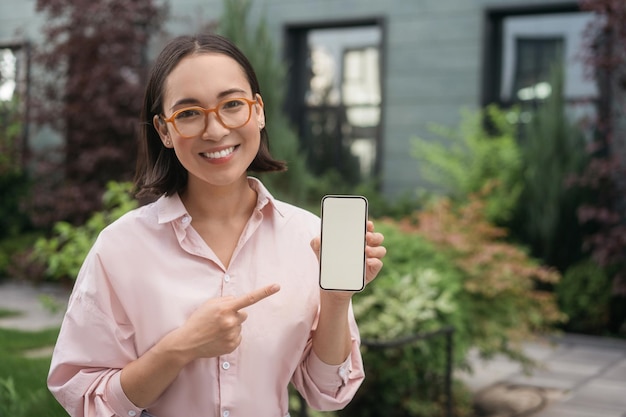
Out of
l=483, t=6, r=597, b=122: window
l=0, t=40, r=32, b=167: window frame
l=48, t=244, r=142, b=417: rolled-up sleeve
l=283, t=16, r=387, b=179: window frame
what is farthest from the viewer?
l=0, t=40, r=32, b=167: window frame

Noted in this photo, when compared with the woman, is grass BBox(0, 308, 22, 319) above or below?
below

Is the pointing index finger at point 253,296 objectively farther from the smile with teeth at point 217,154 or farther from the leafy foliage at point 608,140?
the leafy foliage at point 608,140

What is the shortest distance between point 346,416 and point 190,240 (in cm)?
317

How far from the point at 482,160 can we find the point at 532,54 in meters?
1.61

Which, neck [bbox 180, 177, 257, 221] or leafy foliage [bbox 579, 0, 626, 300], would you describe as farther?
leafy foliage [bbox 579, 0, 626, 300]

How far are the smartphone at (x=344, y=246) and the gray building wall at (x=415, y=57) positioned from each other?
330 inches

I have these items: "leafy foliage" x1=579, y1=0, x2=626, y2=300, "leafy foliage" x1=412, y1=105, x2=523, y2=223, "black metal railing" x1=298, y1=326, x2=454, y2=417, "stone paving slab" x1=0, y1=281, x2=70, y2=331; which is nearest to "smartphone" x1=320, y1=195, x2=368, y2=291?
"black metal railing" x1=298, y1=326, x2=454, y2=417

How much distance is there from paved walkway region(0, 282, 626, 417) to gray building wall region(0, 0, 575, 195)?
3.24 m

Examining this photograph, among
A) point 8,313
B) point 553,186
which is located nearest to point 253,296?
point 8,313

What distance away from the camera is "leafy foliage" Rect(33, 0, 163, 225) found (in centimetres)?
1015

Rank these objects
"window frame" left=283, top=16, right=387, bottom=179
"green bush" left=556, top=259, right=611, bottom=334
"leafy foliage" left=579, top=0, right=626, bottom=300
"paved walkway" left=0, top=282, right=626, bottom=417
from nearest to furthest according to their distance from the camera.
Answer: "paved walkway" left=0, top=282, right=626, bottom=417 < "leafy foliage" left=579, top=0, right=626, bottom=300 < "green bush" left=556, top=259, right=611, bottom=334 < "window frame" left=283, top=16, right=387, bottom=179

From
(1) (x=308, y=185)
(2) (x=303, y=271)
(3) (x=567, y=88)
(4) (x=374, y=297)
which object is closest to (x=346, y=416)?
(4) (x=374, y=297)

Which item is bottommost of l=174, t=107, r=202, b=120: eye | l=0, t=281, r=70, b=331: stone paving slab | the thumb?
l=0, t=281, r=70, b=331: stone paving slab

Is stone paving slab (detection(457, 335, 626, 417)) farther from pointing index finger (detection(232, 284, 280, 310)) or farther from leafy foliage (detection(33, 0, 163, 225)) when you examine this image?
leafy foliage (detection(33, 0, 163, 225))
